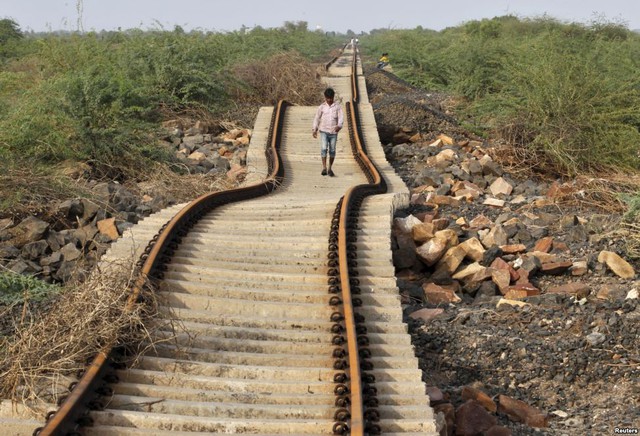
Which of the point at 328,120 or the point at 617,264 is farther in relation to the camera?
the point at 328,120

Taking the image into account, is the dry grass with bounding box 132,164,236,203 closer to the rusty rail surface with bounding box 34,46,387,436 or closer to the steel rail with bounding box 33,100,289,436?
the steel rail with bounding box 33,100,289,436

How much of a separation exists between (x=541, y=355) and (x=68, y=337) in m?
3.86

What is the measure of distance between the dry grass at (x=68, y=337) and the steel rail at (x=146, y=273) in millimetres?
95

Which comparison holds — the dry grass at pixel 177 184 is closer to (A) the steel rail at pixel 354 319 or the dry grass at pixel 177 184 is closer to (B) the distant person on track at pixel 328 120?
(B) the distant person on track at pixel 328 120

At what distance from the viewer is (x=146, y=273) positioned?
6379mm

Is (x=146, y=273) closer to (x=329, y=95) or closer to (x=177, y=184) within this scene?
(x=177, y=184)

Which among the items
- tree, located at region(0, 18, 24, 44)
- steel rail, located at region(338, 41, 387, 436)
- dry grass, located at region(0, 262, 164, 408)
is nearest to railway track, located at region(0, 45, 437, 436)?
steel rail, located at region(338, 41, 387, 436)

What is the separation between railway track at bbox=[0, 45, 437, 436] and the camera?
4711 millimetres

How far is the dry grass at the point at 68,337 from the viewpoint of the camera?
15.5 feet

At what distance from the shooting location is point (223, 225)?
8773 mm

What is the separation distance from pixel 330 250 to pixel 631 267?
3583 millimetres

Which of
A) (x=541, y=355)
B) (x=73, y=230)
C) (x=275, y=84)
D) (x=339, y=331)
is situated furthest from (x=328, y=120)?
(x=275, y=84)

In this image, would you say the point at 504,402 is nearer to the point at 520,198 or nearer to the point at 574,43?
the point at 520,198

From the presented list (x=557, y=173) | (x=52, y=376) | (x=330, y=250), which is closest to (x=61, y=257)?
(x=330, y=250)
